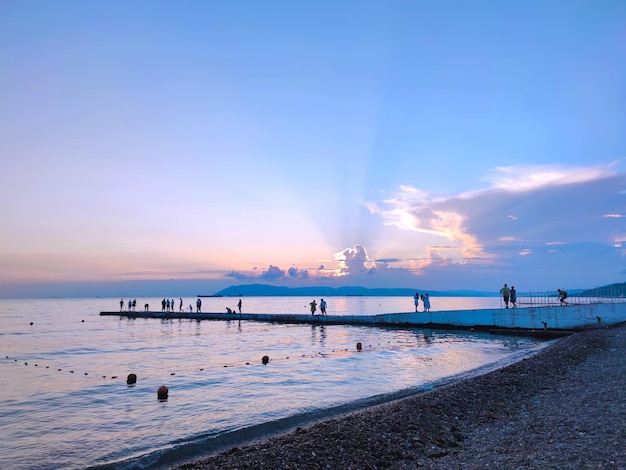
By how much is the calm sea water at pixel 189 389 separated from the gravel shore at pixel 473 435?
2.81 m

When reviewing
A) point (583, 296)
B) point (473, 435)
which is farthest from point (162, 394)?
point (583, 296)

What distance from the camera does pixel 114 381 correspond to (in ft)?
65.5

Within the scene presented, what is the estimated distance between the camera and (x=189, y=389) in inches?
698

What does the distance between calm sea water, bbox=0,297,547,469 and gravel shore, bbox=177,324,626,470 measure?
9.23 feet

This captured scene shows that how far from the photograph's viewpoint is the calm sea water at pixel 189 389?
36.2 ft

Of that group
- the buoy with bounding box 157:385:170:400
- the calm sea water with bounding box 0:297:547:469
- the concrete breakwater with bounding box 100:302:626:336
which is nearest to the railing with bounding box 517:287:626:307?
the concrete breakwater with bounding box 100:302:626:336

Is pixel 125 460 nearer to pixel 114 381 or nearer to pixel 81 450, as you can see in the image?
pixel 81 450

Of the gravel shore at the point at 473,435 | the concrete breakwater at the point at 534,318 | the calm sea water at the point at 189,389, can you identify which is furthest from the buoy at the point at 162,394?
the concrete breakwater at the point at 534,318

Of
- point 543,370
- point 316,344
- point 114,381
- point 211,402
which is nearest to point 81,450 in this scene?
point 211,402

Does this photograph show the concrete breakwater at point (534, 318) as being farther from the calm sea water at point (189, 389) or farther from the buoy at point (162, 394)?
the buoy at point (162, 394)

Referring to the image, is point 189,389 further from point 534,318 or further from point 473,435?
point 534,318

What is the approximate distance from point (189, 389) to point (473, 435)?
41.2ft

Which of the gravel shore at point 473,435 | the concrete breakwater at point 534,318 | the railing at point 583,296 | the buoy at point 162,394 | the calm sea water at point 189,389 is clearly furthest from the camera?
the railing at point 583,296

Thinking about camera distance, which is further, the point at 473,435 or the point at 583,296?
the point at 583,296
